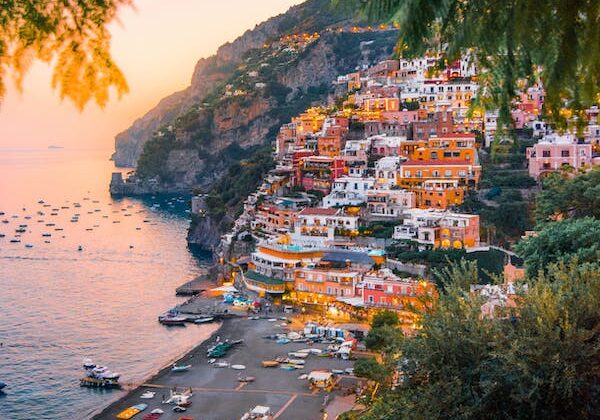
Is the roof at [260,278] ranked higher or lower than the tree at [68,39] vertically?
lower

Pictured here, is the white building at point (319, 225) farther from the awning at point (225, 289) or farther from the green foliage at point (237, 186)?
the green foliage at point (237, 186)

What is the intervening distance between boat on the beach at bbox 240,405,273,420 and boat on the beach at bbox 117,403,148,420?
3009 millimetres

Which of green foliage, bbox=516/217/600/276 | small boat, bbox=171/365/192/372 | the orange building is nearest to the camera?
green foliage, bbox=516/217/600/276

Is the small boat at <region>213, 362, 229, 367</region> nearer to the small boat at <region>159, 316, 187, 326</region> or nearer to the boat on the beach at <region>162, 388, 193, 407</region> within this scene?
the boat on the beach at <region>162, 388, 193, 407</region>

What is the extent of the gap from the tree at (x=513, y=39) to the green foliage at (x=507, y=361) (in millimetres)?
4426

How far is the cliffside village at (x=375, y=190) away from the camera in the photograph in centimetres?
2747

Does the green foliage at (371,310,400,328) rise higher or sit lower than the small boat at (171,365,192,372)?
higher

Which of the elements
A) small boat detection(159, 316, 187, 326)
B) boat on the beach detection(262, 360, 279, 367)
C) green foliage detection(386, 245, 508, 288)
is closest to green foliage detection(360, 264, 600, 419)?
boat on the beach detection(262, 360, 279, 367)

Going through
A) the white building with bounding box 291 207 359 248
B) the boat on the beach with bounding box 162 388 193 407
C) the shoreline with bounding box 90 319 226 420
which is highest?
the white building with bounding box 291 207 359 248

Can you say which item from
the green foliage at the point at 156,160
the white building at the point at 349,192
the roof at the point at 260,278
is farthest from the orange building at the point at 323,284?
the green foliage at the point at 156,160

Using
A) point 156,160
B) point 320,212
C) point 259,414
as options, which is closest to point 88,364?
point 259,414

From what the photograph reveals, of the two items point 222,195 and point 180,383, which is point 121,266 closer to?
point 222,195

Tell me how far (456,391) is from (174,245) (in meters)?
41.7

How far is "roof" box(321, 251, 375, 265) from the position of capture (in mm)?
28031
